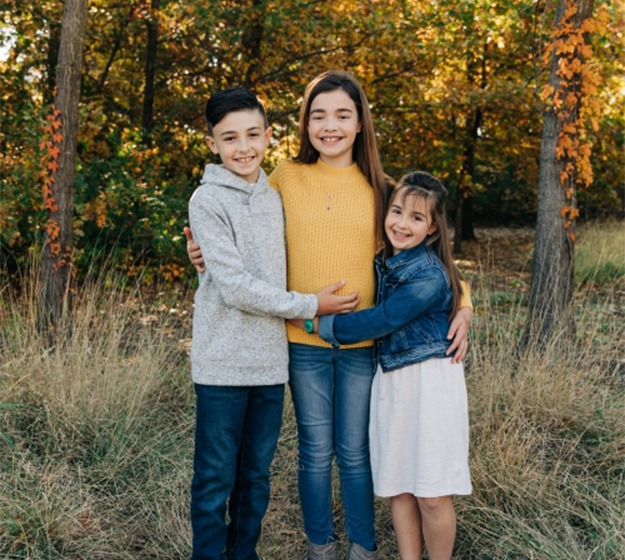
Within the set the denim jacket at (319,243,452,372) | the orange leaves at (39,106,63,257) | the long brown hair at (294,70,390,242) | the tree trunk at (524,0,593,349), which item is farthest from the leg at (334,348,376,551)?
the orange leaves at (39,106,63,257)

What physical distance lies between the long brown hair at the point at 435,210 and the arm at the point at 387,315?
0.38 ft

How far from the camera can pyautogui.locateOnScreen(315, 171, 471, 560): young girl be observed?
2.33 metres

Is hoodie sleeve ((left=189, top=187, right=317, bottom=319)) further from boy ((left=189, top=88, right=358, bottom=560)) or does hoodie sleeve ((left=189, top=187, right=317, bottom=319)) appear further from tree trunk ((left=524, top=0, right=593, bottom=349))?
tree trunk ((left=524, top=0, right=593, bottom=349))

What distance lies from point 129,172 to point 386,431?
18.6ft

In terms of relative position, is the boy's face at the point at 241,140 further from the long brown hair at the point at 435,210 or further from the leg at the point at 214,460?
the leg at the point at 214,460

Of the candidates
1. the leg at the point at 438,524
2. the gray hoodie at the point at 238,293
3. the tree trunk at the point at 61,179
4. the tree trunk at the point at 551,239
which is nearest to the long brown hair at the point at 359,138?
the gray hoodie at the point at 238,293

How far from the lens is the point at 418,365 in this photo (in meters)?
2.37

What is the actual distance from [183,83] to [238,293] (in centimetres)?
699

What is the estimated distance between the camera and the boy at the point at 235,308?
7.50 ft

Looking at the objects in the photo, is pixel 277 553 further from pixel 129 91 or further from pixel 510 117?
pixel 510 117

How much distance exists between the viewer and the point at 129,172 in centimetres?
738

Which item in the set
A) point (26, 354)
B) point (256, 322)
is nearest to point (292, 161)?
point (256, 322)

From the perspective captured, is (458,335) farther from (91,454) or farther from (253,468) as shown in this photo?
(91,454)

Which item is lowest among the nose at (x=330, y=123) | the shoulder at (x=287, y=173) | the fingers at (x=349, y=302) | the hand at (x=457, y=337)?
the hand at (x=457, y=337)
